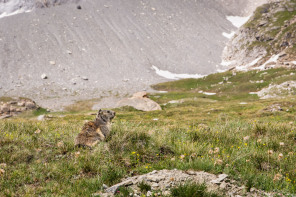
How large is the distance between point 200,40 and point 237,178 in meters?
150

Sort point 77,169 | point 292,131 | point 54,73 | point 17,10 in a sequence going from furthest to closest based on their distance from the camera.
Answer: point 17,10 < point 54,73 < point 292,131 < point 77,169

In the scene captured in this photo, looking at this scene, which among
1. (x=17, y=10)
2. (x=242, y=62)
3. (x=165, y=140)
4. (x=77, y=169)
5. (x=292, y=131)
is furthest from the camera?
(x=17, y=10)

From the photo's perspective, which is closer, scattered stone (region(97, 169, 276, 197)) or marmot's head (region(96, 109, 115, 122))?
scattered stone (region(97, 169, 276, 197))

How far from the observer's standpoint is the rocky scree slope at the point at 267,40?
107m

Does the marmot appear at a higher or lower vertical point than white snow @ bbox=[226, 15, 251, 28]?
lower

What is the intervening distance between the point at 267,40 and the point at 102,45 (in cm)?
9132

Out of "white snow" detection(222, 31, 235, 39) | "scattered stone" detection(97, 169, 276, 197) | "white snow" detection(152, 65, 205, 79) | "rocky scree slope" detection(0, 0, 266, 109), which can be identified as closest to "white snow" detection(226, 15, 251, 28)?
"rocky scree slope" detection(0, 0, 266, 109)

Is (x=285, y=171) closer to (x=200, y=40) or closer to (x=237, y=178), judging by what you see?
(x=237, y=178)

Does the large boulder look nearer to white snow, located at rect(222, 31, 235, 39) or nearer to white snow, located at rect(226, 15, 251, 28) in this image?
white snow, located at rect(222, 31, 235, 39)

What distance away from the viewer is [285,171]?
5363 millimetres

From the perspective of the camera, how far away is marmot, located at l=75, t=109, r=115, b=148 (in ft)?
24.0

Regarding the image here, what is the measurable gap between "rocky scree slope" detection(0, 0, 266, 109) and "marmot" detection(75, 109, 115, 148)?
8247cm

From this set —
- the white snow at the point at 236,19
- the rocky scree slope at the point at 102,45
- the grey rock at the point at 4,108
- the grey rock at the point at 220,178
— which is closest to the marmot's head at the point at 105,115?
the grey rock at the point at 220,178

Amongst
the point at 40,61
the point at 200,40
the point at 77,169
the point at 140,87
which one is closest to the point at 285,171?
the point at 77,169
